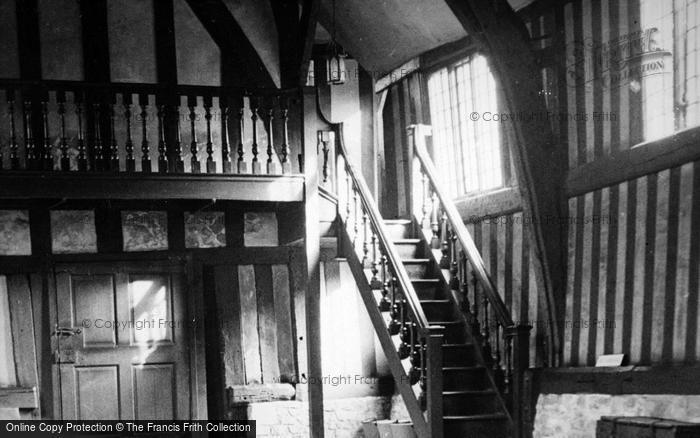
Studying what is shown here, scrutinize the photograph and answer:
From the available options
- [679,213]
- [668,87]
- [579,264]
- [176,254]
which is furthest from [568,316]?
[176,254]

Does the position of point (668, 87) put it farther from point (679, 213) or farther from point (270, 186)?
point (270, 186)

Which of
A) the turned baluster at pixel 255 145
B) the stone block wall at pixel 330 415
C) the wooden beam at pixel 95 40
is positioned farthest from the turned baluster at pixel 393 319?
the wooden beam at pixel 95 40

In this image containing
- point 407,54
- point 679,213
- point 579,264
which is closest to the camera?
point 679,213

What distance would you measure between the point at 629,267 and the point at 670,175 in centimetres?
88

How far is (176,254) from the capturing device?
1038cm

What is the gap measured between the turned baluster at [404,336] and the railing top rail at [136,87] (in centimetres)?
244

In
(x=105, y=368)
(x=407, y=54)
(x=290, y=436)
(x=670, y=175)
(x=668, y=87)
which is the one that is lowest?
(x=290, y=436)

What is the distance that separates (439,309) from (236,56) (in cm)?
397

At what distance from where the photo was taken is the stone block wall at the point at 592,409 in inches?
265

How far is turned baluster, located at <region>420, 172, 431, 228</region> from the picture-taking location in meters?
9.98

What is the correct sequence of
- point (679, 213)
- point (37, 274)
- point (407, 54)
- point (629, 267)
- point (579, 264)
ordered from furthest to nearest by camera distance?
point (407, 54) → point (37, 274) → point (579, 264) → point (629, 267) → point (679, 213)

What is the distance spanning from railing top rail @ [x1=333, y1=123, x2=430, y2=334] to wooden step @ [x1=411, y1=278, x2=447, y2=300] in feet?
0.99

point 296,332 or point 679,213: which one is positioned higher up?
point 679,213

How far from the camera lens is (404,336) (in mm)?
8484
